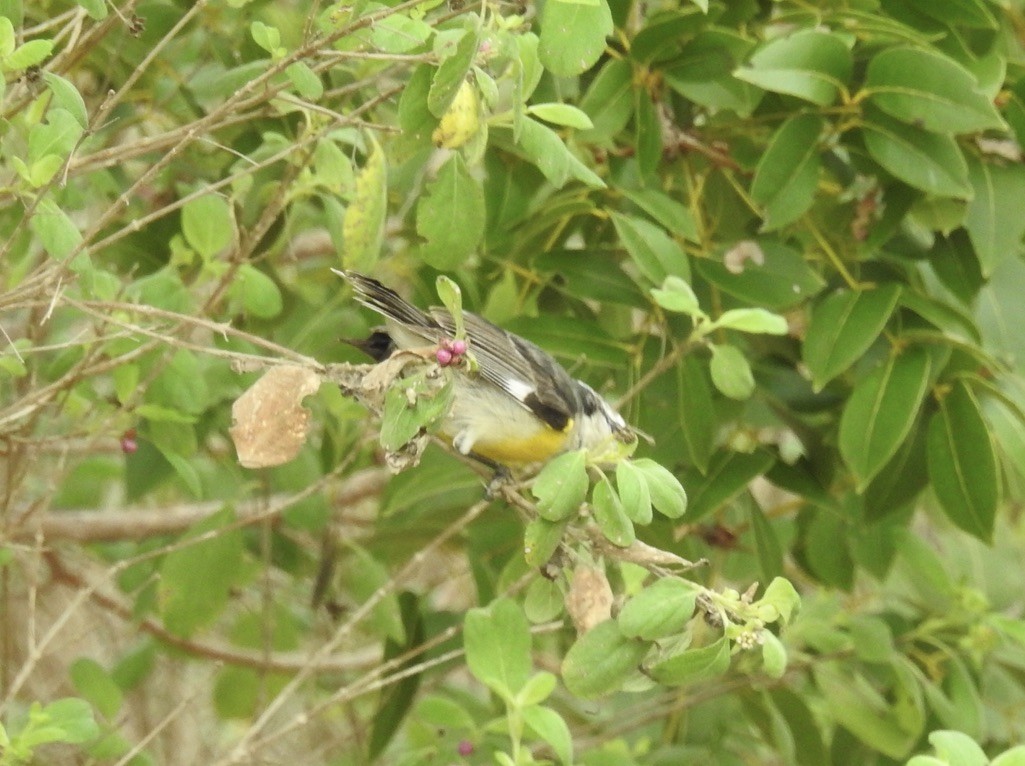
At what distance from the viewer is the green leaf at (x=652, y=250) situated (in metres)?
2.45

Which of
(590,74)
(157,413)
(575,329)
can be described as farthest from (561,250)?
(157,413)

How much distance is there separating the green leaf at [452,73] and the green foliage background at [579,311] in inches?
0.4

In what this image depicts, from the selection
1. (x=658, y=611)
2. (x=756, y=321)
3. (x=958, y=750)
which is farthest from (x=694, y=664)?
(x=756, y=321)

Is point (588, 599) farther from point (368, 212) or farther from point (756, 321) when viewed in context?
point (368, 212)

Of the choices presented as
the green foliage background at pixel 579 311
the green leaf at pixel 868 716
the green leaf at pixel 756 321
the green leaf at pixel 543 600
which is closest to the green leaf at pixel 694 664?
the green foliage background at pixel 579 311

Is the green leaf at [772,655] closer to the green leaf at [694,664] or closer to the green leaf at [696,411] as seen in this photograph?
the green leaf at [694,664]

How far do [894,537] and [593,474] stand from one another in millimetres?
1307

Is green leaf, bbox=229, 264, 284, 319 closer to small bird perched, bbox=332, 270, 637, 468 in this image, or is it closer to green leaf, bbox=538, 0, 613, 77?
small bird perched, bbox=332, 270, 637, 468

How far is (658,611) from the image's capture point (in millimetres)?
1635

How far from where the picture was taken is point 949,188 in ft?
8.09

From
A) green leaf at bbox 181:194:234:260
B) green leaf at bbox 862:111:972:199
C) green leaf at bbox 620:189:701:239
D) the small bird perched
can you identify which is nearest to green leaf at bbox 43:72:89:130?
green leaf at bbox 181:194:234:260

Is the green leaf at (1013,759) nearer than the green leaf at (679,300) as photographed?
Yes

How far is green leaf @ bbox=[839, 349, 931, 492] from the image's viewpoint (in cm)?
249

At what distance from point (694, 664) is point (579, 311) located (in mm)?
1316
